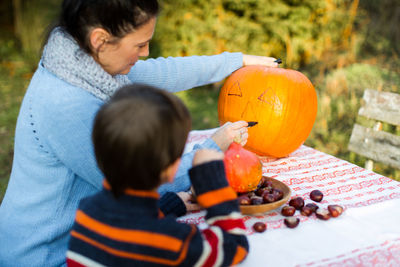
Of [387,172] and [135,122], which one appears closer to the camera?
[135,122]

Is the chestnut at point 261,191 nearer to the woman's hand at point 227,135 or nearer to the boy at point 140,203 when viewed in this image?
the woman's hand at point 227,135

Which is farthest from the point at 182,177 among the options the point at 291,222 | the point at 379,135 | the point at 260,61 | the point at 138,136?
the point at 379,135

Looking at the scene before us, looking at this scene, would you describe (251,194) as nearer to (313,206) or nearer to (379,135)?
(313,206)

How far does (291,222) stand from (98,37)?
3.15ft

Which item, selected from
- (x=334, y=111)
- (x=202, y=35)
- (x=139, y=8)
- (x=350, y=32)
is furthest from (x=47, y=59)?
(x=350, y=32)

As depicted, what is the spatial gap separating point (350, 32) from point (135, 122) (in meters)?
5.23

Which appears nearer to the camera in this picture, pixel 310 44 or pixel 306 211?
pixel 306 211

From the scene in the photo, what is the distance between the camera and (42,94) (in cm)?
123

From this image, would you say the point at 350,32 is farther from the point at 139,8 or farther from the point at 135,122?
the point at 135,122

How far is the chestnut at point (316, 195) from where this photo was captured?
1417 millimetres

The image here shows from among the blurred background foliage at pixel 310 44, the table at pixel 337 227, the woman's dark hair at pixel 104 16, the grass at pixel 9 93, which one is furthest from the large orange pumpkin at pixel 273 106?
the grass at pixel 9 93

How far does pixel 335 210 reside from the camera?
1.30 meters

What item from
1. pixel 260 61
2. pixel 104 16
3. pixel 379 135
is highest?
pixel 104 16

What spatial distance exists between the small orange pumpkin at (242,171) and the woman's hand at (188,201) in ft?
0.54
